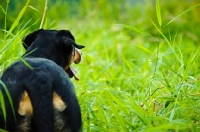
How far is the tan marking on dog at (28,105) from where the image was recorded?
2.48 meters

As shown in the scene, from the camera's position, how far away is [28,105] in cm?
250

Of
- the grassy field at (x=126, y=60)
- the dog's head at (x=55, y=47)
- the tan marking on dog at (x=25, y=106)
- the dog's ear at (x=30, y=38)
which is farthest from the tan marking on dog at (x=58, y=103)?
the dog's ear at (x=30, y=38)

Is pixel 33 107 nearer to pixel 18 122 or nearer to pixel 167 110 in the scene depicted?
pixel 18 122

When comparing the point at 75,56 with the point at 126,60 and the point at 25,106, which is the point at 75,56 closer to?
the point at 25,106

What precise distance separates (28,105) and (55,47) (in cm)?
74

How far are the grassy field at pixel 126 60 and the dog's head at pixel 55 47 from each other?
6.5 inches

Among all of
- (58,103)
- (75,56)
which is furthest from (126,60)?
(58,103)

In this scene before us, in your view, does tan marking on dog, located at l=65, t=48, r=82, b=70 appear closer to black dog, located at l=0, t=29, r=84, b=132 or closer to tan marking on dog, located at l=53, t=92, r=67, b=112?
black dog, located at l=0, t=29, r=84, b=132

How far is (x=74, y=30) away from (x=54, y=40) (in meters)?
4.38

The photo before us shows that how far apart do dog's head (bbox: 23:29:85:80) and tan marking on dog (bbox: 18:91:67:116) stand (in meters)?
0.57

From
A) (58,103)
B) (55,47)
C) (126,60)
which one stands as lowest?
(126,60)

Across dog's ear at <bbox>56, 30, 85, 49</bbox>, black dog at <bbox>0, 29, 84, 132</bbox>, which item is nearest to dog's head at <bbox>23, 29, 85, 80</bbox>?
dog's ear at <bbox>56, 30, 85, 49</bbox>

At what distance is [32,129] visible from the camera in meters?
2.51

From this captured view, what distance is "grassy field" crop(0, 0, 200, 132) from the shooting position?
3178 mm
